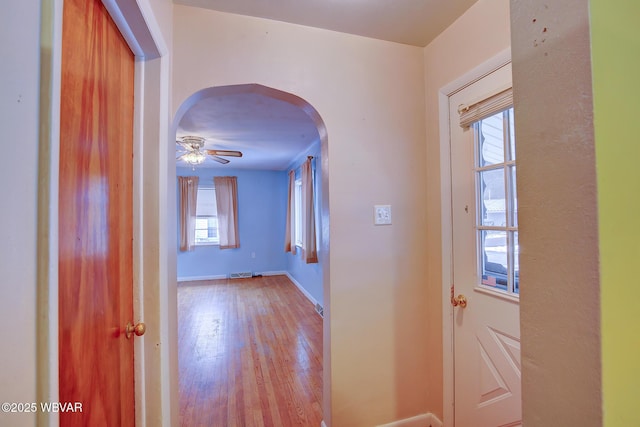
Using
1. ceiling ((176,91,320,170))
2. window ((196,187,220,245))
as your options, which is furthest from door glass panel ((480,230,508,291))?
window ((196,187,220,245))

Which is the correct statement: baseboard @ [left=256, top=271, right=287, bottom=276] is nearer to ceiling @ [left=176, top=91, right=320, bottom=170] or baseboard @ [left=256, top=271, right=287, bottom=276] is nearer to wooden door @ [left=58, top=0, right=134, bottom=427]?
ceiling @ [left=176, top=91, right=320, bottom=170]

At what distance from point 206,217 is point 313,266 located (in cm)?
290

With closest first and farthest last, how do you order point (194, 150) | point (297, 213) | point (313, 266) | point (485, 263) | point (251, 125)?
point (485, 263) → point (251, 125) → point (194, 150) → point (313, 266) → point (297, 213)

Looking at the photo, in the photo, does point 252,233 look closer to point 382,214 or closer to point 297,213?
point 297,213

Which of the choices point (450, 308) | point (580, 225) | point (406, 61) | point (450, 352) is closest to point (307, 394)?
point (450, 352)

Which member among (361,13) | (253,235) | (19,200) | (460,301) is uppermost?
(361,13)

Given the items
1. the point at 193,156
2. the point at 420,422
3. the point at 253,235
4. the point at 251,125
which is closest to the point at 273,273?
the point at 253,235

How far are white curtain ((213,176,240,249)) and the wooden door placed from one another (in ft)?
15.4

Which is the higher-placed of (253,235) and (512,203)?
(512,203)

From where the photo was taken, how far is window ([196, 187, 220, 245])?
5523 mm

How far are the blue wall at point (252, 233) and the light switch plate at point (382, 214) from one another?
4505 mm

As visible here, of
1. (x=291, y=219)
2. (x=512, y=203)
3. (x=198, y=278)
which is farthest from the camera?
(x=198, y=278)

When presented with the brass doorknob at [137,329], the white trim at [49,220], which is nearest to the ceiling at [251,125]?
the white trim at [49,220]

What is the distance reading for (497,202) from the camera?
1.24 metres
